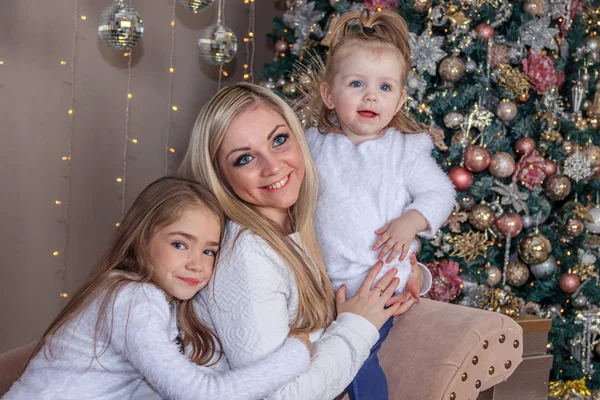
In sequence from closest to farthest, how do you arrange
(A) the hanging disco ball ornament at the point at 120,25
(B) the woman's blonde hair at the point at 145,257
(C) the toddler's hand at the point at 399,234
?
(B) the woman's blonde hair at the point at 145,257
(C) the toddler's hand at the point at 399,234
(A) the hanging disco ball ornament at the point at 120,25

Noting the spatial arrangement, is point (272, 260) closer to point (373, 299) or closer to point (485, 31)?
point (373, 299)

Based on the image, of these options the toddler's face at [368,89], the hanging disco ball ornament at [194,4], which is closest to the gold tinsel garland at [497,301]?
the toddler's face at [368,89]

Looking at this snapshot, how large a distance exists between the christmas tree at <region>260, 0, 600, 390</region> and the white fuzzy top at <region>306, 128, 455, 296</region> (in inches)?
44.1

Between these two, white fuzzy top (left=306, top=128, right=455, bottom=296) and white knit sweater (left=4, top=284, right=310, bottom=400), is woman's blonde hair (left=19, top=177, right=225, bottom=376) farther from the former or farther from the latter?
white fuzzy top (left=306, top=128, right=455, bottom=296)

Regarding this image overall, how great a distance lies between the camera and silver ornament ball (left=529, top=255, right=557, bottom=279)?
3537mm

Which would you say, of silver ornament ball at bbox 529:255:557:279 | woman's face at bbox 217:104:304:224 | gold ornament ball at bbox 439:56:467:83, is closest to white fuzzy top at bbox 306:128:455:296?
woman's face at bbox 217:104:304:224

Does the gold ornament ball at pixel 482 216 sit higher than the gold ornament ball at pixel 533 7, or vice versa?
the gold ornament ball at pixel 533 7

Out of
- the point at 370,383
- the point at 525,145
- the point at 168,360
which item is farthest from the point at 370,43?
the point at 525,145

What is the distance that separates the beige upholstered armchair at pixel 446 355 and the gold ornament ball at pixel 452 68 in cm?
161

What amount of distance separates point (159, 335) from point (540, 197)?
8.20ft

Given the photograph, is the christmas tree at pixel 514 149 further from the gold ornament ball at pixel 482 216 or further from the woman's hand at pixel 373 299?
the woman's hand at pixel 373 299

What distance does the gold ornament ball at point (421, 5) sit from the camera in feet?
11.0

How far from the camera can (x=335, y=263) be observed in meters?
2.10

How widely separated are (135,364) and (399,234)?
0.84m
